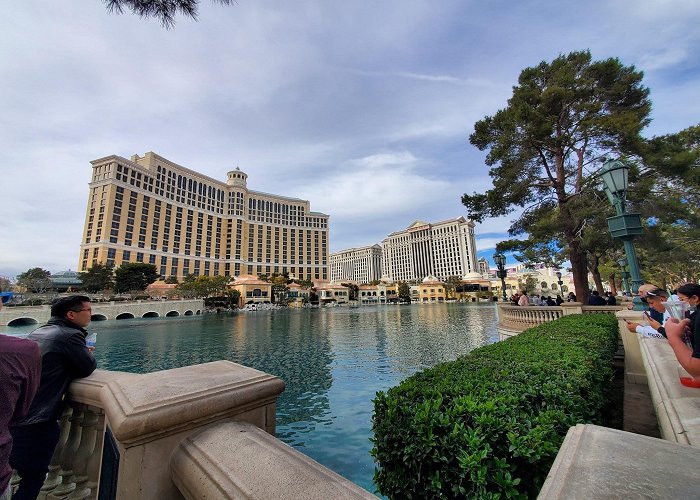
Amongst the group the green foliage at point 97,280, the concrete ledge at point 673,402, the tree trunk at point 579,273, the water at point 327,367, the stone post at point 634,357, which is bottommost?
the water at point 327,367

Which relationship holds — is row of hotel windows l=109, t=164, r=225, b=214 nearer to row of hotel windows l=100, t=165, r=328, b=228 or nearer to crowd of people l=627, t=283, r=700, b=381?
row of hotel windows l=100, t=165, r=328, b=228

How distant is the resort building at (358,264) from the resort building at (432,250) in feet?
48.7

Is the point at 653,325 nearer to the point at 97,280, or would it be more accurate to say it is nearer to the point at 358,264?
the point at 97,280

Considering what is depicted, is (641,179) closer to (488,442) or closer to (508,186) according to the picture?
(508,186)

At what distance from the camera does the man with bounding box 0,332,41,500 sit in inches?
58.9

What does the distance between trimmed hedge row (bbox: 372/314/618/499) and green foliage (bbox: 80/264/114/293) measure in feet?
250

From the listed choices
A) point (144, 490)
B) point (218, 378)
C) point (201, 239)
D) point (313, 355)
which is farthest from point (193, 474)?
point (201, 239)

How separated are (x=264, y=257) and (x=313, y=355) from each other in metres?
108

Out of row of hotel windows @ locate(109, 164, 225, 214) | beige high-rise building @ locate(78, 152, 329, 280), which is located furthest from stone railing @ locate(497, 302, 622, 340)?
row of hotel windows @ locate(109, 164, 225, 214)

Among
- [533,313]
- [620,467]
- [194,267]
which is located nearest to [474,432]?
[620,467]

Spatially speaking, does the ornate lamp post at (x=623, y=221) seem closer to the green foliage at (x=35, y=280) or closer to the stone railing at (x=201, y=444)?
the stone railing at (x=201, y=444)

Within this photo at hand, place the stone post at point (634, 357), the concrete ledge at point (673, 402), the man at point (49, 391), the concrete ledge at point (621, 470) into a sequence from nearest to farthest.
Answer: the concrete ledge at point (621, 470)
the concrete ledge at point (673, 402)
the man at point (49, 391)
the stone post at point (634, 357)

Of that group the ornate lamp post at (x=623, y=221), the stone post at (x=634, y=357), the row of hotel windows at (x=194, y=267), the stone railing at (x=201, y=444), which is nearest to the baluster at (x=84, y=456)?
the stone railing at (x=201, y=444)

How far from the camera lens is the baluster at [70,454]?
251cm
